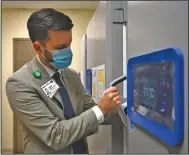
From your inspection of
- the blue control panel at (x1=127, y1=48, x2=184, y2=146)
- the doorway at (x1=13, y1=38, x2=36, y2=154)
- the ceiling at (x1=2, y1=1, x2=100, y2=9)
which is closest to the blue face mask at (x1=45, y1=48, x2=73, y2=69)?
the blue control panel at (x1=127, y1=48, x2=184, y2=146)

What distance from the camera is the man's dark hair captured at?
119 cm

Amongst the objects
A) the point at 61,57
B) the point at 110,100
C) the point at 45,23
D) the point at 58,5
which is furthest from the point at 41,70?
the point at 58,5

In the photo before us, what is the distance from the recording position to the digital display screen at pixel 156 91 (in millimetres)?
470

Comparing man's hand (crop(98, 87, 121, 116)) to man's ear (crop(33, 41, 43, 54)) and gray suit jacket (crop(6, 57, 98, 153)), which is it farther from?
man's ear (crop(33, 41, 43, 54))

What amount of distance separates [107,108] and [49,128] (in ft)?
0.83

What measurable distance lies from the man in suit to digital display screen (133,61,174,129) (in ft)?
1.11

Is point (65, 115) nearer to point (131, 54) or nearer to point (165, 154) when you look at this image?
point (131, 54)

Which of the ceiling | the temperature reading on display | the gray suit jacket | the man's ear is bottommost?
the gray suit jacket

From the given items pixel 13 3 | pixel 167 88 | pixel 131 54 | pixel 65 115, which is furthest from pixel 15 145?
pixel 167 88

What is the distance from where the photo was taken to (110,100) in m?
1.00

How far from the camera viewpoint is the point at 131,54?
81 cm

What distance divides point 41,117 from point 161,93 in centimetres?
69

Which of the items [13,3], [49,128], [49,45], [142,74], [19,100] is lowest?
[49,128]

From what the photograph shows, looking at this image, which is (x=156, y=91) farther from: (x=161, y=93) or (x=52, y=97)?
(x=52, y=97)
